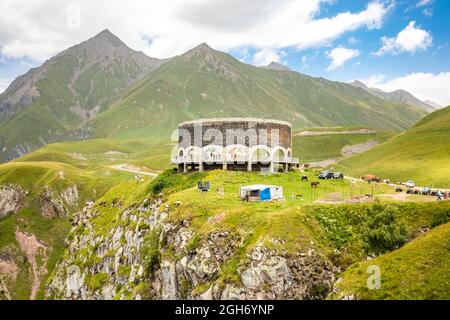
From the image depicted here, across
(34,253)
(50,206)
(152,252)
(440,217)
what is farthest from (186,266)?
(50,206)

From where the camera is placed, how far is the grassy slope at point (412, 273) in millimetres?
24938

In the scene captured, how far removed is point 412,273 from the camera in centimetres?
2642

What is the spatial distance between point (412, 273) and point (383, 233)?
264 inches

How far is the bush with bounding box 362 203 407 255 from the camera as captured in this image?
32.7 metres

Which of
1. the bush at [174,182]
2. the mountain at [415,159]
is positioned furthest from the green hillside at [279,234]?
the mountain at [415,159]

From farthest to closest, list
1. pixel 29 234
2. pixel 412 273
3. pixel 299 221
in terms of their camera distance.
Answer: pixel 29 234
pixel 299 221
pixel 412 273

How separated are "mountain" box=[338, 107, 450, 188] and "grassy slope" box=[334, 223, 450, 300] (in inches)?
2870

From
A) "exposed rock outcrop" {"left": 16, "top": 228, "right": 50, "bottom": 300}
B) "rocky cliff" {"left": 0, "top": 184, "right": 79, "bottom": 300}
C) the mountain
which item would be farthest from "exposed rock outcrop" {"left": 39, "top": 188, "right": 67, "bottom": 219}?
the mountain

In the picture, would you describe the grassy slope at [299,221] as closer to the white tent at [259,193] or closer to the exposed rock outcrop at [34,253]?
the white tent at [259,193]

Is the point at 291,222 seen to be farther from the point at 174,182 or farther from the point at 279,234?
the point at 174,182

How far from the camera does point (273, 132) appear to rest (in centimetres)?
6850

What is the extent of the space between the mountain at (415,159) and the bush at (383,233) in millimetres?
68027

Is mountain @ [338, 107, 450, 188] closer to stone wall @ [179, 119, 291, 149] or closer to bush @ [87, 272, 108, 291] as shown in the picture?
stone wall @ [179, 119, 291, 149]
